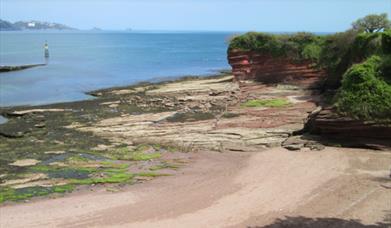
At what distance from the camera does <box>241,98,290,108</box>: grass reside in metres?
32.9

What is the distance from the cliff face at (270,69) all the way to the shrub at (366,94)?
16252 mm

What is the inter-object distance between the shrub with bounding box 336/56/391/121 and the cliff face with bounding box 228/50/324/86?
53.3ft

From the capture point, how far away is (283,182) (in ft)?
60.5

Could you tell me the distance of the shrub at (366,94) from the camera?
72.4 feet

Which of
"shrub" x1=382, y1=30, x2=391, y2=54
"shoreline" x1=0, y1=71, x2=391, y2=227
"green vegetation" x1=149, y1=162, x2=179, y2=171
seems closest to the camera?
"shoreline" x1=0, y1=71, x2=391, y2=227

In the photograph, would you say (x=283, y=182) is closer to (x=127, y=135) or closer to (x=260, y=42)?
(x=127, y=135)

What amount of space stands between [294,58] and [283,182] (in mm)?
25209

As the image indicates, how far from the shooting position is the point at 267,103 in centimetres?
3338

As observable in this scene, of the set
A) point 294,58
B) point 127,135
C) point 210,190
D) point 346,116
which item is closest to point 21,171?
point 127,135

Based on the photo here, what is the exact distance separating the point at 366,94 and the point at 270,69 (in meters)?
20.8

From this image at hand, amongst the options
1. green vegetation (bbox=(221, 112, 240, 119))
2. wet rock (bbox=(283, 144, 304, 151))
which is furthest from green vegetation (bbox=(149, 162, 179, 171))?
green vegetation (bbox=(221, 112, 240, 119))

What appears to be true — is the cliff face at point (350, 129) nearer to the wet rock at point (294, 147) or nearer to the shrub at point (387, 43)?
the wet rock at point (294, 147)

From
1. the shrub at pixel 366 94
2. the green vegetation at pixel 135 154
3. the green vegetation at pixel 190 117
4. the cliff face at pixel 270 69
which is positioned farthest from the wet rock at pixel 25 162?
the cliff face at pixel 270 69

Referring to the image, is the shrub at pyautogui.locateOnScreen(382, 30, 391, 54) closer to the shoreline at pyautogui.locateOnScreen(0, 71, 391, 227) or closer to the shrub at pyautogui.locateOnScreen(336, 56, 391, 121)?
the shrub at pyautogui.locateOnScreen(336, 56, 391, 121)
